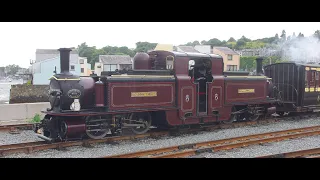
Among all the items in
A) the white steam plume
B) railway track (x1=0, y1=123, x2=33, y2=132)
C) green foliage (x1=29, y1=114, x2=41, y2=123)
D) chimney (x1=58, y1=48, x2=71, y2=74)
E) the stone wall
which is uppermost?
the white steam plume

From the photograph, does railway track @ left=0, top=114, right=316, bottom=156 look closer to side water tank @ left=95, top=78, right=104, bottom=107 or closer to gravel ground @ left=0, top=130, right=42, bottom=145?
gravel ground @ left=0, top=130, right=42, bottom=145

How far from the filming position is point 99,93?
1095 centimetres

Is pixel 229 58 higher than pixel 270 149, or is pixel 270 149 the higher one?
pixel 229 58

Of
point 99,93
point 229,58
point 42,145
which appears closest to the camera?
point 42,145

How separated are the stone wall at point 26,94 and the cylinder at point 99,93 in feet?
36.3

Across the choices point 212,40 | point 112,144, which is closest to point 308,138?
point 112,144

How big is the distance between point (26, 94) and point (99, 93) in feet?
38.0

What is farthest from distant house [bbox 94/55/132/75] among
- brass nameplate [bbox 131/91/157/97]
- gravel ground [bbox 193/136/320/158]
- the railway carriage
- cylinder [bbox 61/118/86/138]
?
gravel ground [bbox 193/136/320/158]

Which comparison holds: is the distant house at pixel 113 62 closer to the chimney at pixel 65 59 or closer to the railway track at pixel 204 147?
the chimney at pixel 65 59

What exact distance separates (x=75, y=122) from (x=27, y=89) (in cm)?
1200

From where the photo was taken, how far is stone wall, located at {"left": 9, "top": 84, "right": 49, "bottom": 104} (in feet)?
67.3

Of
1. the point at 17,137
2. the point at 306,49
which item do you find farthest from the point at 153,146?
the point at 306,49

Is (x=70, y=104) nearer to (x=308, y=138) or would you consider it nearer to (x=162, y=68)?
(x=162, y=68)

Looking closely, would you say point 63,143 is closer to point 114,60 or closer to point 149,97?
point 149,97
